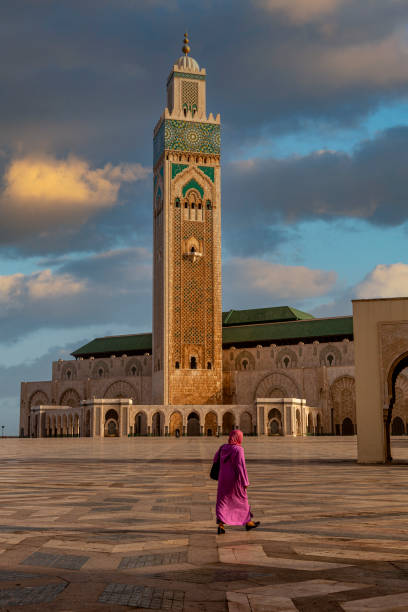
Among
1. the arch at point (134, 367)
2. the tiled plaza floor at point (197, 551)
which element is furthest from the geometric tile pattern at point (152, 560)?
the arch at point (134, 367)

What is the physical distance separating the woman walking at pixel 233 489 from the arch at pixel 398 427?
1911 inches

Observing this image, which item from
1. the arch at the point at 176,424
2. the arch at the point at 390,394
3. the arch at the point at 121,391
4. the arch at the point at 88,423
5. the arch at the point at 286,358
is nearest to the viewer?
the arch at the point at 390,394

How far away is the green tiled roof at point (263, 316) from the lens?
65250 mm

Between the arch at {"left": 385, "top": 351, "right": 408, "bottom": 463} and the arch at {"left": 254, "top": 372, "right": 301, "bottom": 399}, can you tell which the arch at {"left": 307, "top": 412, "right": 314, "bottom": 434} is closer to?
the arch at {"left": 254, "top": 372, "right": 301, "bottom": 399}

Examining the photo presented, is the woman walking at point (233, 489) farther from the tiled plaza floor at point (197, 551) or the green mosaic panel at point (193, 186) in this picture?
the green mosaic panel at point (193, 186)

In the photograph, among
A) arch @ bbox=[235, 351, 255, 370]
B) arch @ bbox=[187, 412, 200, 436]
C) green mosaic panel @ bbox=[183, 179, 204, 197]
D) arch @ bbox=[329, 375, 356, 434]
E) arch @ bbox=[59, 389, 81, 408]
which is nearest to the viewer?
arch @ bbox=[329, 375, 356, 434]

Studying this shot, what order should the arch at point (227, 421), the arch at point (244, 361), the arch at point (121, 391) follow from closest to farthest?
1. the arch at point (227, 421)
2. the arch at point (244, 361)
3. the arch at point (121, 391)

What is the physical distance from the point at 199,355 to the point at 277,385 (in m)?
6.88

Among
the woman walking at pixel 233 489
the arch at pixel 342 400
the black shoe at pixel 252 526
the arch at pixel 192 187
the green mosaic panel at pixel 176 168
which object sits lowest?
the black shoe at pixel 252 526

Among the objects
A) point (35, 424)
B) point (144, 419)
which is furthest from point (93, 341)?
point (144, 419)

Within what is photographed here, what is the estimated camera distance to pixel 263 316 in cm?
6600

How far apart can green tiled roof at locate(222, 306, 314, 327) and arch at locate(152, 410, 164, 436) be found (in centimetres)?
1432

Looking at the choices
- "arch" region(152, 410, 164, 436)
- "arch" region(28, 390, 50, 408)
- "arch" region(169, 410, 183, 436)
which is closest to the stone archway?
"arch" region(169, 410, 183, 436)

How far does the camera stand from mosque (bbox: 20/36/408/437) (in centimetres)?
5347
